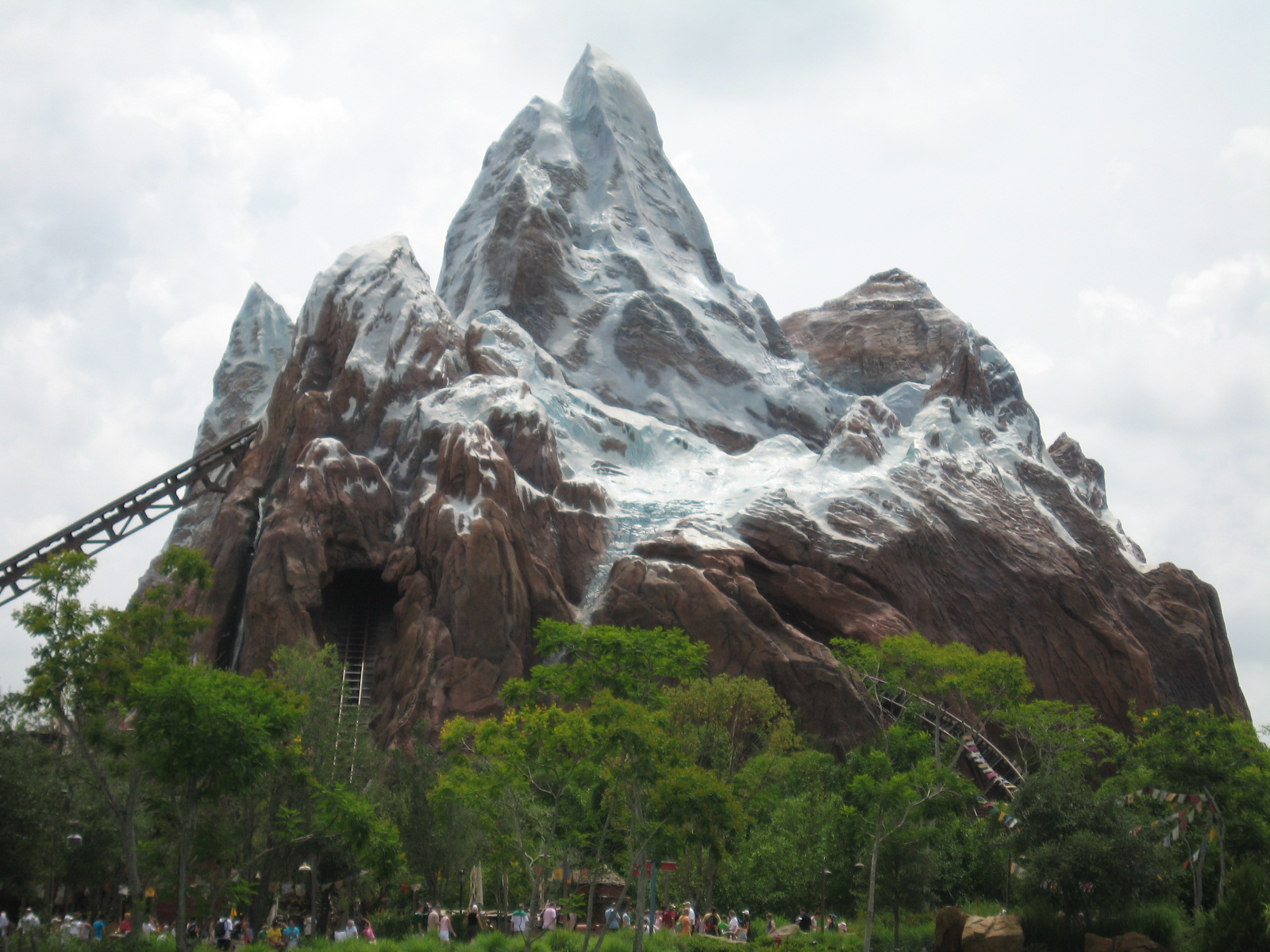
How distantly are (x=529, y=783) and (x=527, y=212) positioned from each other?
5149 centimetres

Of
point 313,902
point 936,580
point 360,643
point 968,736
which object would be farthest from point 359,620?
point 936,580

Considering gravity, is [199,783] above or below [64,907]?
above

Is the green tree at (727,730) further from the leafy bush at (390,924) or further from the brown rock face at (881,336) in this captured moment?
the brown rock face at (881,336)

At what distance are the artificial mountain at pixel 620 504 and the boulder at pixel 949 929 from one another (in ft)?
53.1

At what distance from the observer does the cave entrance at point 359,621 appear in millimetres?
43375

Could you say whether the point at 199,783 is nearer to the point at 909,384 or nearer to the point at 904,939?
the point at 904,939

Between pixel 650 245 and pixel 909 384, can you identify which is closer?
pixel 650 245

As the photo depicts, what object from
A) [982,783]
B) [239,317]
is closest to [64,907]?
[982,783]

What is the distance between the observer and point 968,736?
37062mm

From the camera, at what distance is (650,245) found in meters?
73.2

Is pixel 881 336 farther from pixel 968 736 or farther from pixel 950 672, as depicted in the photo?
pixel 950 672

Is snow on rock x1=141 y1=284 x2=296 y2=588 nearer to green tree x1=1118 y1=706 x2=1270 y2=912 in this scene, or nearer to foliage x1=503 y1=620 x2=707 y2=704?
foliage x1=503 y1=620 x2=707 y2=704

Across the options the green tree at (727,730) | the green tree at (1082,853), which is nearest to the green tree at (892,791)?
the green tree at (1082,853)

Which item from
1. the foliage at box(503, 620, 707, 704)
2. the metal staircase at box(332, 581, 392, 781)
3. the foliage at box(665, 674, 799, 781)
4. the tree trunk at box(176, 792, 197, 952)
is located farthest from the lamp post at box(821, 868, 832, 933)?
the metal staircase at box(332, 581, 392, 781)
